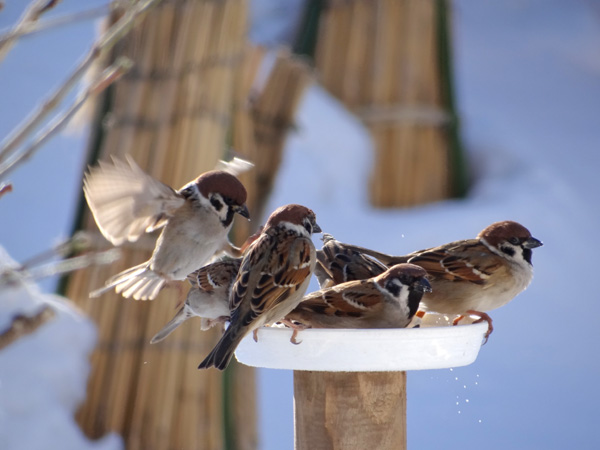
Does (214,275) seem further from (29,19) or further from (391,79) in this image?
(391,79)

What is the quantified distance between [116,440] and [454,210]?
7.21 feet

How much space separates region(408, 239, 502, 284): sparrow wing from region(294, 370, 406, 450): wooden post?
407 millimetres

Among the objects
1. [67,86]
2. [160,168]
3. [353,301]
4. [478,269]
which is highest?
[67,86]

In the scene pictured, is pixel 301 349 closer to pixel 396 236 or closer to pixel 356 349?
pixel 356 349

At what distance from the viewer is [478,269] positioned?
6.92 ft

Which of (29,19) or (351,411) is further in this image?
(351,411)

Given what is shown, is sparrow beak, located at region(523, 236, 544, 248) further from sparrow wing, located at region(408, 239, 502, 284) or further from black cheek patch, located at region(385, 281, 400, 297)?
black cheek patch, located at region(385, 281, 400, 297)

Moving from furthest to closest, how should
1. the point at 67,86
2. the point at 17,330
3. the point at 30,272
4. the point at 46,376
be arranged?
1. the point at 46,376
2. the point at 17,330
3. the point at 30,272
4. the point at 67,86

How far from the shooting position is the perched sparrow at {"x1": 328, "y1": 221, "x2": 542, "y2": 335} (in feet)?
6.81

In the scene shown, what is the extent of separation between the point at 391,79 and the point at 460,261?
8.21 feet

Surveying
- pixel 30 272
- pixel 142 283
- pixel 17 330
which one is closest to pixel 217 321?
pixel 142 283

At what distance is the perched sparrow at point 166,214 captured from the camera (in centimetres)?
198

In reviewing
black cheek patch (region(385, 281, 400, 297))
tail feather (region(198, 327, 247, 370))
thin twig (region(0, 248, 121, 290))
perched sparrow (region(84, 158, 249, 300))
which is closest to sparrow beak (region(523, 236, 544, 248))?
black cheek patch (region(385, 281, 400, 297))

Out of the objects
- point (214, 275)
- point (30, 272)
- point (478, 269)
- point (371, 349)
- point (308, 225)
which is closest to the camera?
point (30, 272)
